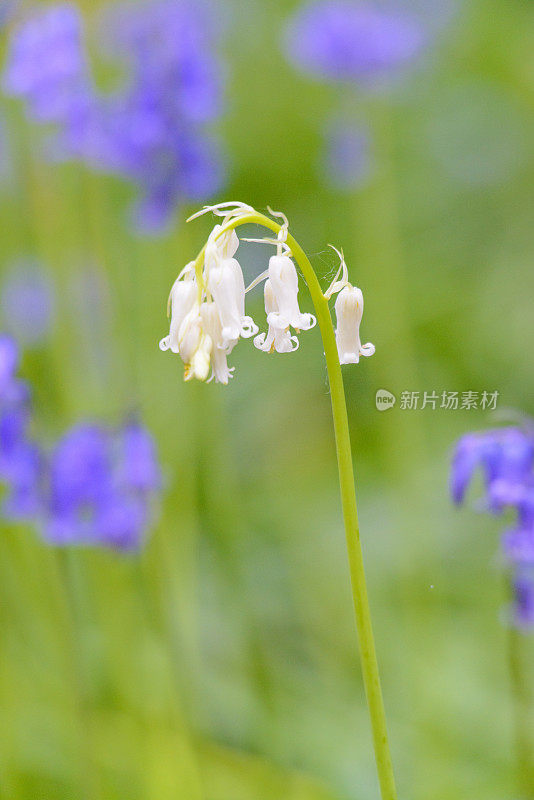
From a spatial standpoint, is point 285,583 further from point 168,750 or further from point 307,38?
point 307,38

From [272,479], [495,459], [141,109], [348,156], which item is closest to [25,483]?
[495,459]

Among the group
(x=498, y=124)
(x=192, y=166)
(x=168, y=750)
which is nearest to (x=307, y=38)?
(x=192, y=166)

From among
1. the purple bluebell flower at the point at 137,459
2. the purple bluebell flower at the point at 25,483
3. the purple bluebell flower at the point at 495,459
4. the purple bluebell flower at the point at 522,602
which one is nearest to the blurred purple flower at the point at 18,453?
Answer: the purple bluebell flower at the point at 25,483

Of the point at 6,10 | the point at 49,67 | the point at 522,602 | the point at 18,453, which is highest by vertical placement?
the point at 6,10

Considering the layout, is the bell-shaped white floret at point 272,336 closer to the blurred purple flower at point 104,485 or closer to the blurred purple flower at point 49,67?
the blurred purple flower at point 104,485

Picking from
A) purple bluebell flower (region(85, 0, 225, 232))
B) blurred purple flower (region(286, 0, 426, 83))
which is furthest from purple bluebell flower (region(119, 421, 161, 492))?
blurred purple flower (region(286, 0, 426, 83))

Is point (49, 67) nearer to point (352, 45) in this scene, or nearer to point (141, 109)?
point (141, 109)

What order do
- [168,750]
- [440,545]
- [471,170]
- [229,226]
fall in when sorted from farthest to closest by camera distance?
[471,170] < [440,545] < [168,750] < [229,226]
